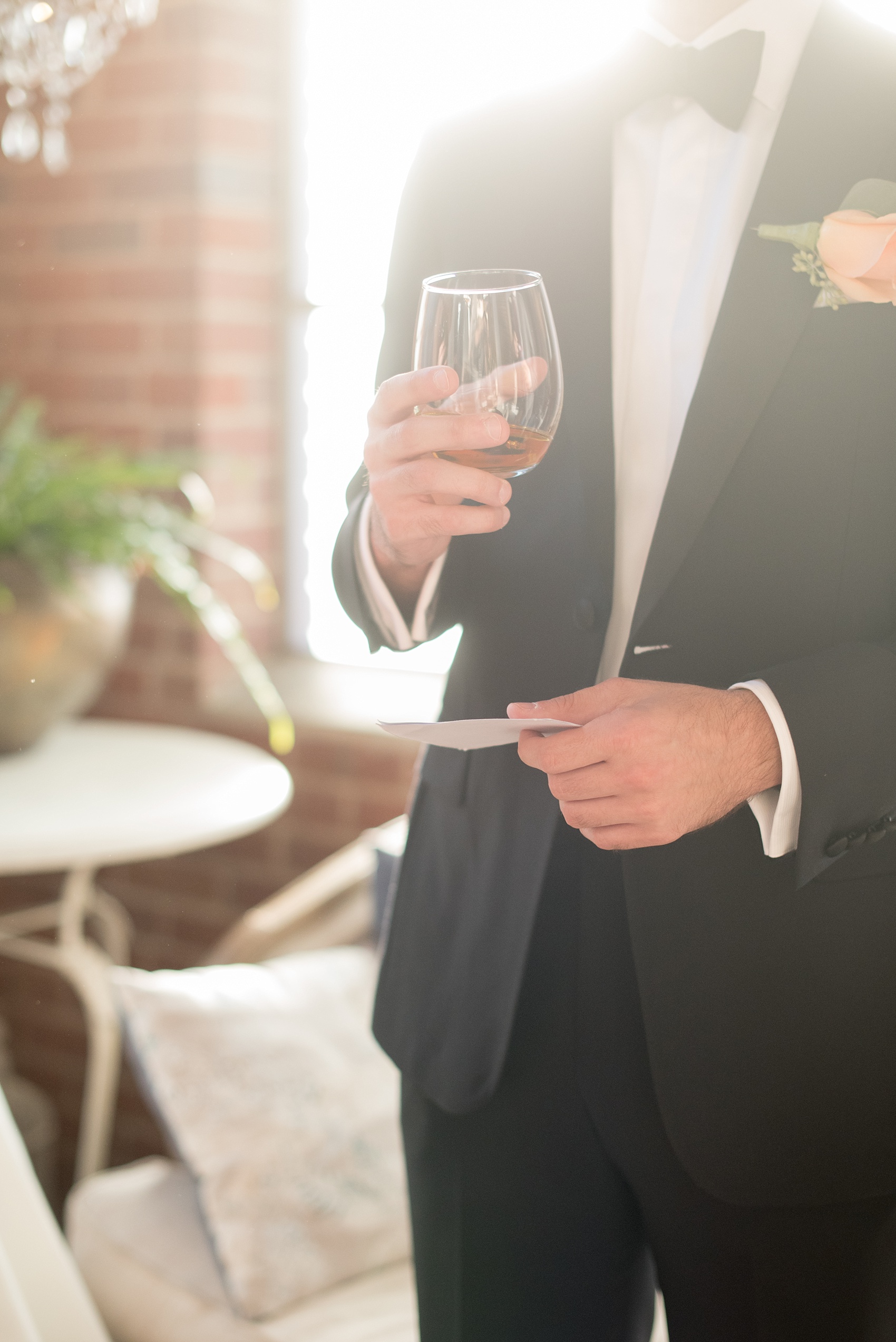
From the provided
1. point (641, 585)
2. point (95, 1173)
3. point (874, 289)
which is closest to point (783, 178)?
point (874, 289)

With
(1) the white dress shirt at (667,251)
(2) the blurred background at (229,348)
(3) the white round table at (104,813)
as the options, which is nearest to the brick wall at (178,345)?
(2) the blurred background at (229,348)

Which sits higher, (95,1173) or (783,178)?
(783,178)

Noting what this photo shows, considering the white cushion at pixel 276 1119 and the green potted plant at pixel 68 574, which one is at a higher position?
the green potted plant at pixel 68 574

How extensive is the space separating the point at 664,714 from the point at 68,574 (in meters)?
1.37

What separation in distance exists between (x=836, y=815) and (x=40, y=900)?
6.86ft

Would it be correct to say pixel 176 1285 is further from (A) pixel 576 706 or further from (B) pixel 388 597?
(A) pixel 576 706

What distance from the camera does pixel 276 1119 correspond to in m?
1.50

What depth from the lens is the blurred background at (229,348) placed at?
217 cm

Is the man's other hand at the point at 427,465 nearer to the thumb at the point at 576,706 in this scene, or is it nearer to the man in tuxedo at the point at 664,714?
the man in tuxedo at the point at 664,714

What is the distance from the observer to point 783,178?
2.60 feet

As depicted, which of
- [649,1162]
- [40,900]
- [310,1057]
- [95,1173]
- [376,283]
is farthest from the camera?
[40,900]

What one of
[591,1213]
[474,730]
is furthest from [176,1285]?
[474,730]

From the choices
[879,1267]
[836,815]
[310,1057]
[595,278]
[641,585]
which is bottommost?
[310,1057]

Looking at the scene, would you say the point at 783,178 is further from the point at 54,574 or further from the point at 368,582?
the point at 54,574
